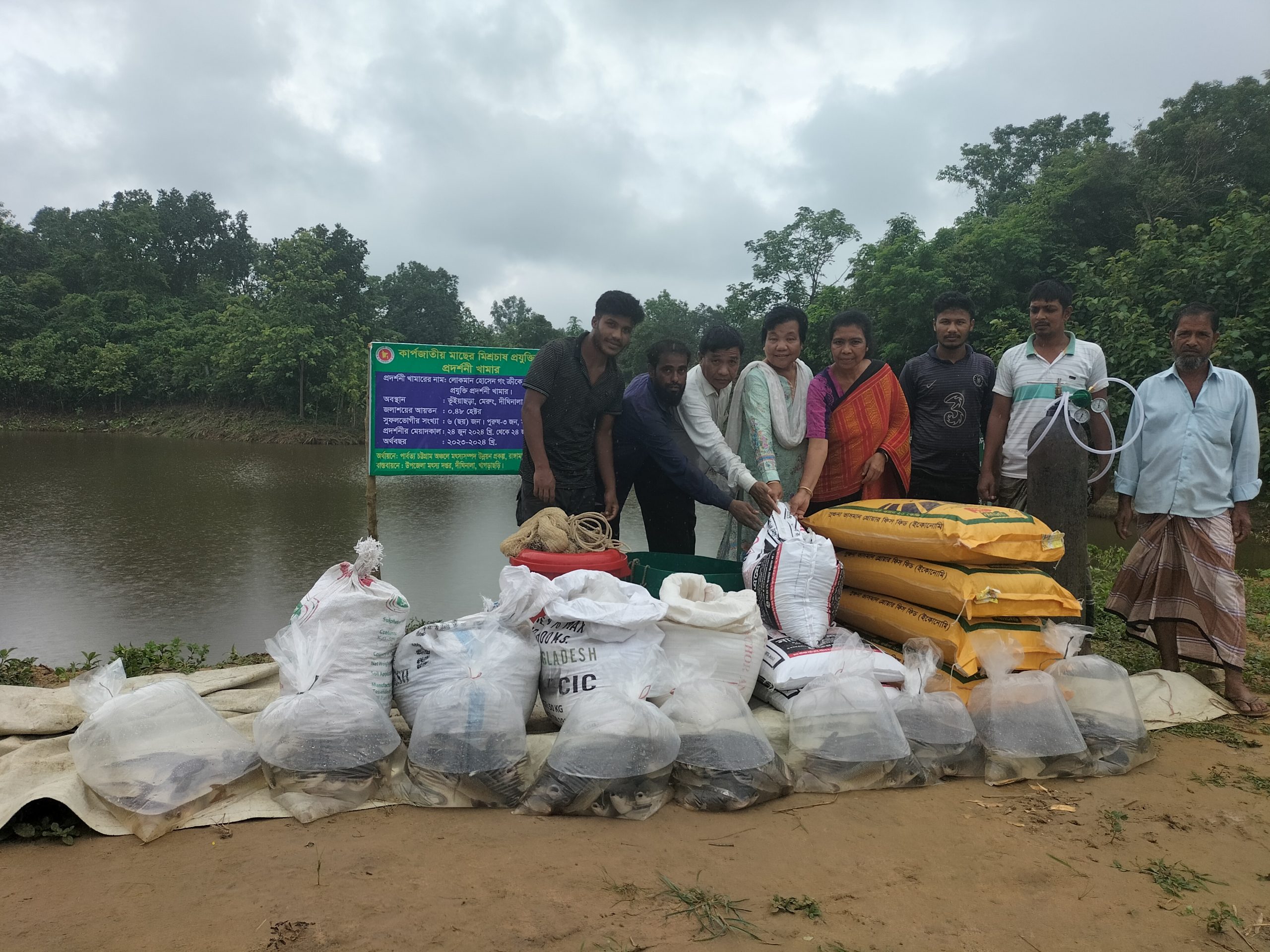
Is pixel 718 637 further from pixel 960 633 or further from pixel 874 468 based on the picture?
pixel 874 468

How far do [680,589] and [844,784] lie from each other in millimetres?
835

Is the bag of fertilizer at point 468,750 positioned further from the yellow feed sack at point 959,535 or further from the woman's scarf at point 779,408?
the woman's scarf at point 779,408

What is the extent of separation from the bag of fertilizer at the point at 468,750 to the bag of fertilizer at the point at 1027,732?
4.74ft

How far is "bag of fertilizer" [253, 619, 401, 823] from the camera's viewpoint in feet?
6.91

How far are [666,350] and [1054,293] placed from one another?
5.66 feet

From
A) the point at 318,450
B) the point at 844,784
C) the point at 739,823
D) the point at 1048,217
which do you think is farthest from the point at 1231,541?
the point at 318,450

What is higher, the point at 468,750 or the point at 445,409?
the point at 445,409

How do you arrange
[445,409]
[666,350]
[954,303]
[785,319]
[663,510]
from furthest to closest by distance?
[445,409] < [663,510] < [954,303] < [666,350] < [785,319]

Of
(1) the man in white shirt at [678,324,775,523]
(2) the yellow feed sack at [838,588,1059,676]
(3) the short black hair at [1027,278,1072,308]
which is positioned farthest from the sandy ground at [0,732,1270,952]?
(3) the short black hair at [1027,278,1072,308]

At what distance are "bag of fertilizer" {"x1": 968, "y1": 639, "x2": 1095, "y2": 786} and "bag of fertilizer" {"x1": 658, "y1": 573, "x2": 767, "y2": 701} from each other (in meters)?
0.73

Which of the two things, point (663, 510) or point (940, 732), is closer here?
point (940, 732)

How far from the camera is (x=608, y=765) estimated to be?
6.82ft

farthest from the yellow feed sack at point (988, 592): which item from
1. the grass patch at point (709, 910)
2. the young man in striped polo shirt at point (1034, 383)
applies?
the grass patch at point (709, 910)

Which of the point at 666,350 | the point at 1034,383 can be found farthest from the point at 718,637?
the point at 1034,383
